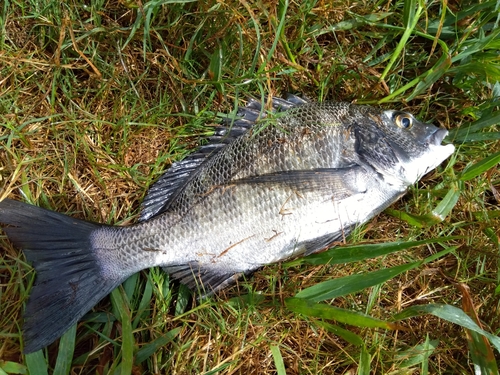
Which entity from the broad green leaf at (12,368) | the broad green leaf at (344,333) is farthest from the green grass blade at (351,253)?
the broad green leaf at (12,368)

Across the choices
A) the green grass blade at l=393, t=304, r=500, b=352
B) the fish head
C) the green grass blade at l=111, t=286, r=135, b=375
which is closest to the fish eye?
the fish head

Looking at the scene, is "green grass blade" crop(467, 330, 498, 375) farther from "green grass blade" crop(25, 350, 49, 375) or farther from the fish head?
"green grass blade" crop(25, 350, 49, 375)

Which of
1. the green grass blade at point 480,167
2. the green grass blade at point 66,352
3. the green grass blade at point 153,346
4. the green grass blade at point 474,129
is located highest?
the green grass blade at point 474,129

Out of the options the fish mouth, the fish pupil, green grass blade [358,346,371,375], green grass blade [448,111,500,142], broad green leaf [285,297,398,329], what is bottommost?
green grass blade [358,346,371,375]

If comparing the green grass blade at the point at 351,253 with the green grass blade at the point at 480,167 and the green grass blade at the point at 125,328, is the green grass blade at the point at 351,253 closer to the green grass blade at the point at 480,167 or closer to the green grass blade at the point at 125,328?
the green grass blade at the point at 480,167

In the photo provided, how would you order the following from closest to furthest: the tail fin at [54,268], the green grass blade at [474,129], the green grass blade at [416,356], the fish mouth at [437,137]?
the tail fin at [54,268] < the green grass blade at [416,356] < the fish mouth at [437,137] < the green grass blade at [474,129]
